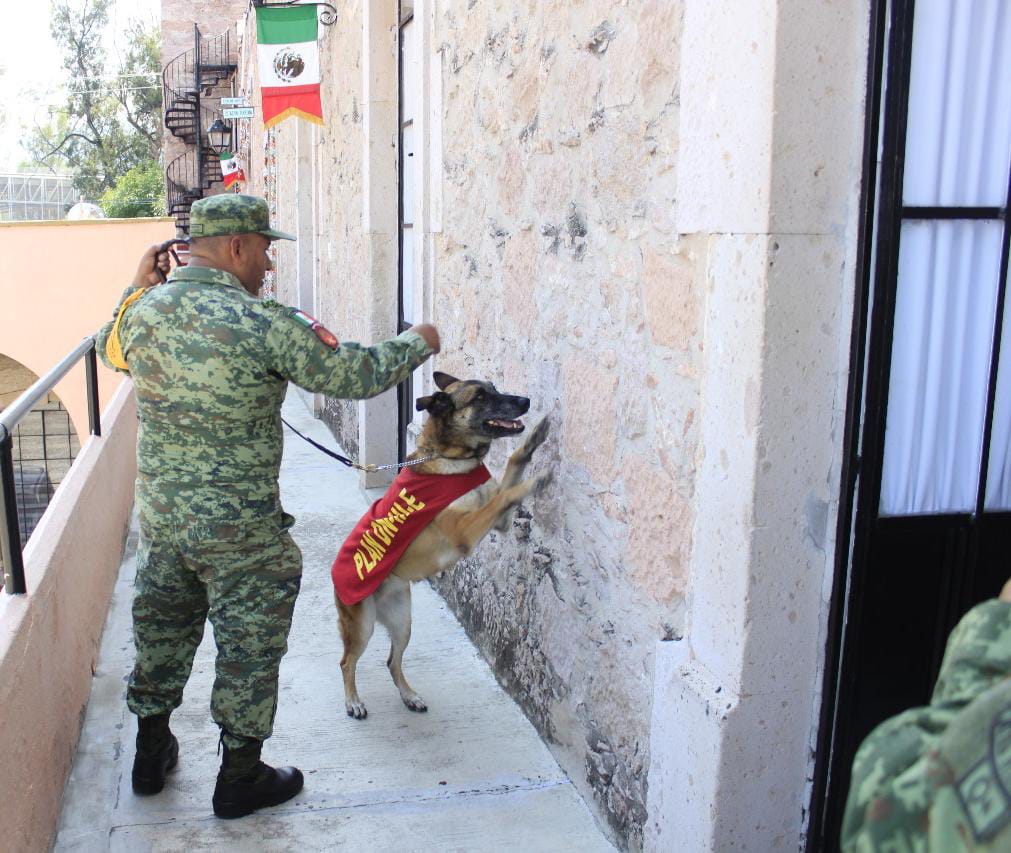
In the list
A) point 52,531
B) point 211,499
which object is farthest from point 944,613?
point 52,531

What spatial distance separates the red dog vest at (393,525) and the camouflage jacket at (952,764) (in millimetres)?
2604

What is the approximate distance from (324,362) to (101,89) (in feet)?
156

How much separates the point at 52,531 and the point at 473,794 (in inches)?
74.2

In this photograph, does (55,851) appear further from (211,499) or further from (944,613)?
(944,613)

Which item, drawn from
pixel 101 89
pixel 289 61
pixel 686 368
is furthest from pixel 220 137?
pixel 686 368

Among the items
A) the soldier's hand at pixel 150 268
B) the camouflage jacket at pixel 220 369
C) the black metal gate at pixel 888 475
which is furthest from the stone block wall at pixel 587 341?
the soldier's hand at pixel 150 268

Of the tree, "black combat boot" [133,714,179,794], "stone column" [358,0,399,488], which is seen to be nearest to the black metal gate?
"black combat boot" [133,714,179,794]

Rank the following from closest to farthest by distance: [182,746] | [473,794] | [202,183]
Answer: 1. [473,794]
2. [182,746]
3. [202,183]

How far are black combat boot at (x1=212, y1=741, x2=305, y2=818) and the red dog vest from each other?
74cm

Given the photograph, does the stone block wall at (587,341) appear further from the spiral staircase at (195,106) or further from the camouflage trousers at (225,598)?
the spiral staircase at (195,106)

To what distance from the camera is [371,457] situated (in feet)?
23.2

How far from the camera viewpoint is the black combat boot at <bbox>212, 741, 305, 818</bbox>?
10.3 ft

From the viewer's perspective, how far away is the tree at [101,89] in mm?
44188

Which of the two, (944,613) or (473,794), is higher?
(944,613)
